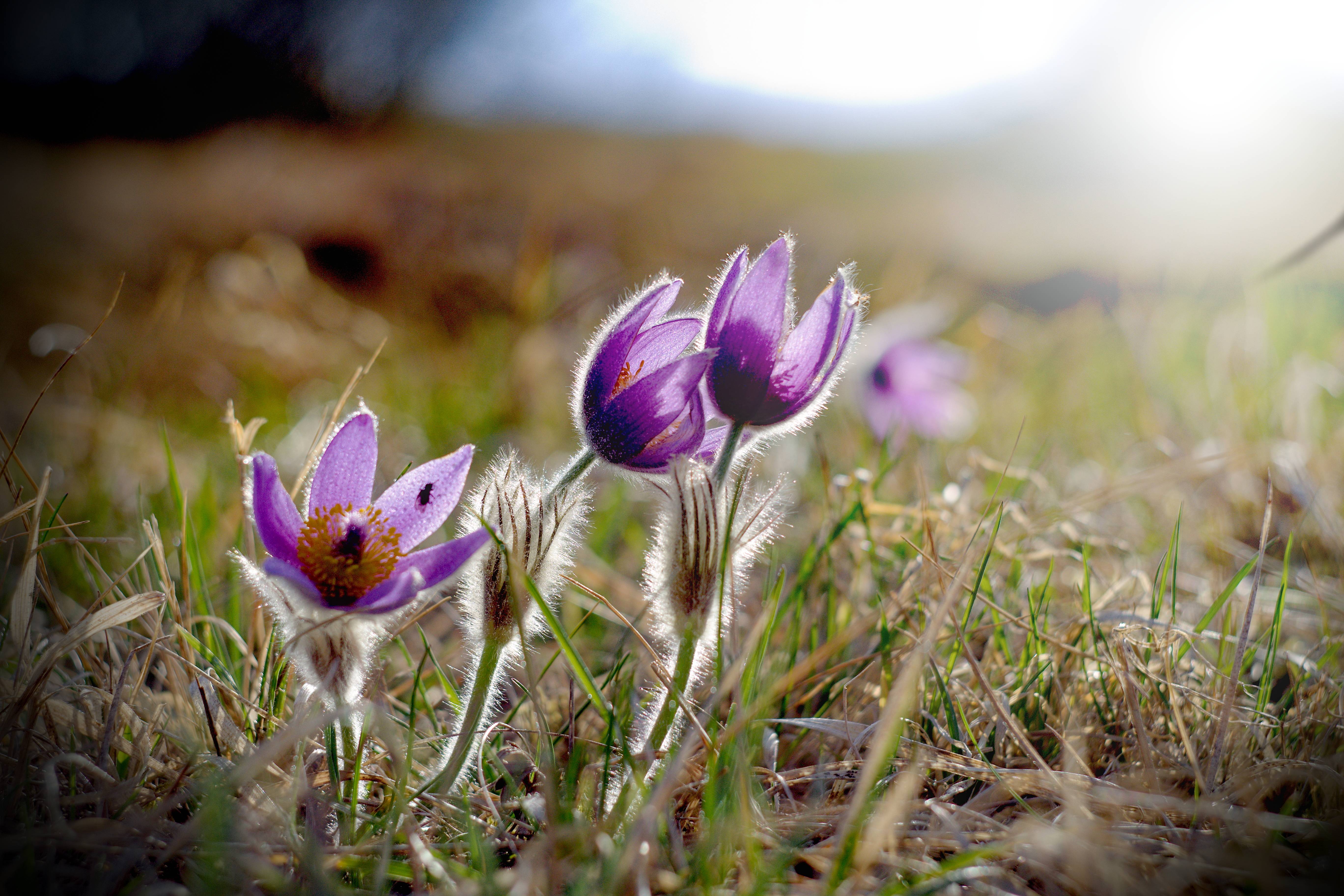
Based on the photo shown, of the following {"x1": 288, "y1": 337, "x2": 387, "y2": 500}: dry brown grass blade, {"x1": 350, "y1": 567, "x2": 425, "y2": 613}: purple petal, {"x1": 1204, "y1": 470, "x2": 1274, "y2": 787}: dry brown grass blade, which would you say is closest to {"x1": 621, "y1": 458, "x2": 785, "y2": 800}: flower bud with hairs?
{"x1": 350, "y1": 567, "x2": 425, "y2": 613}: purple petal

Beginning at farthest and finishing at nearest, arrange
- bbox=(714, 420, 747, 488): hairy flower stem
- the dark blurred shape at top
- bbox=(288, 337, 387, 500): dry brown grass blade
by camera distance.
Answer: the dark blurred shape at top → bbox=(288, 337, 387, 500): dry brown grass blade → bbox=(714, 420, 747, 488): hairy flower stem

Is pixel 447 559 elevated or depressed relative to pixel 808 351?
depressed

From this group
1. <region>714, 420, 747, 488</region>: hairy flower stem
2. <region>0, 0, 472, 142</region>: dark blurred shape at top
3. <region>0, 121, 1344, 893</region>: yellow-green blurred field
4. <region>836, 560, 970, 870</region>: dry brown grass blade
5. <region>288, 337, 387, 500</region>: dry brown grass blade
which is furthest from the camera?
<region>0, 0, 472, 142</region>: dark blurred shape at top

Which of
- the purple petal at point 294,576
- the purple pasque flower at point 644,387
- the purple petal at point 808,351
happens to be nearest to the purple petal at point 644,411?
the purple pasque flower at point 644,387

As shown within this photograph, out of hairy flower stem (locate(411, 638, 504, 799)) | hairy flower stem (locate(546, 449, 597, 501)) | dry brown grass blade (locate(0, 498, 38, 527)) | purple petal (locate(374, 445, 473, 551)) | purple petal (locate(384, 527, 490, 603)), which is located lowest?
hairy flower stem (locate(411, 638, 504, 799))

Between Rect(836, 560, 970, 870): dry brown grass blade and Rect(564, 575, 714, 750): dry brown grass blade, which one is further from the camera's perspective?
Rect(564, 575, 714, 750): dry brown grass blade

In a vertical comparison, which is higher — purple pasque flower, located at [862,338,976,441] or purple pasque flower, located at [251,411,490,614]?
purple pasque flower, located at [862,338,976,441]

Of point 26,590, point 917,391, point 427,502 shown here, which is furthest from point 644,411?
point 917,391

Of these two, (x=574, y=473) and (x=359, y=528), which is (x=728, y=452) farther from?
(x=359, y=528)

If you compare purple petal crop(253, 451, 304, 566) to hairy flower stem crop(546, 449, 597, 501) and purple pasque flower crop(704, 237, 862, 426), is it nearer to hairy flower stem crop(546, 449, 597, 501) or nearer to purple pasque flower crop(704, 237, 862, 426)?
hairy flower stem crop(546, 449, 597, 501)
